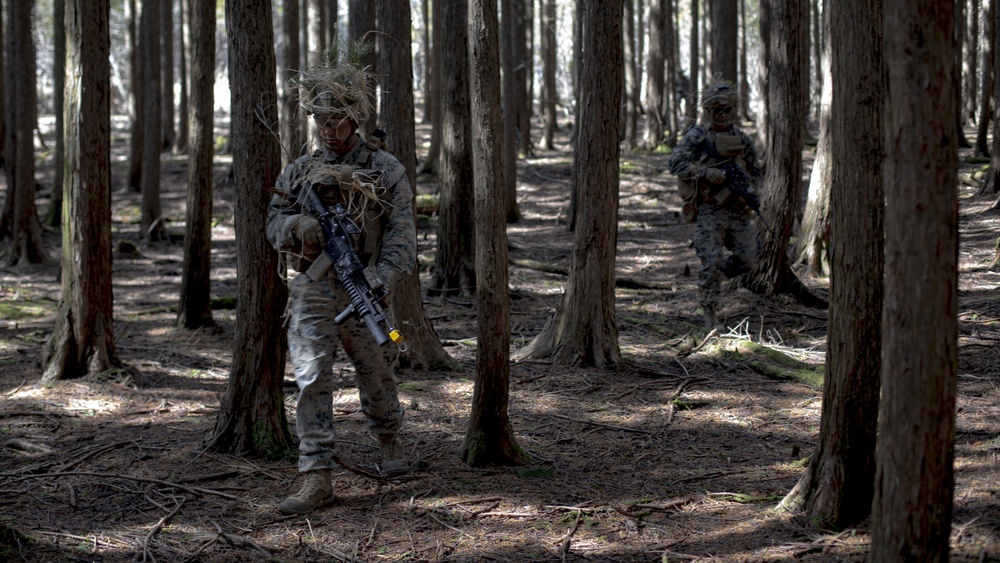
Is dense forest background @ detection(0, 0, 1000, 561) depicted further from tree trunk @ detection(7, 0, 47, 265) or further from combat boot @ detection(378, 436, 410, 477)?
tree trunk @ detection(7, 0, 47, 265)

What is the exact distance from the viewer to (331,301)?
4906mm

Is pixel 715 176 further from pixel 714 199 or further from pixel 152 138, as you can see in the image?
pixel 152 138

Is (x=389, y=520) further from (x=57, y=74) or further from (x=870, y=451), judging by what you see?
(x=57, y=74)

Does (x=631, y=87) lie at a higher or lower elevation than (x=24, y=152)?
higher

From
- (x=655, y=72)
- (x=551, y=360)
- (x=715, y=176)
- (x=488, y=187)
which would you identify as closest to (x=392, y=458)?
(x=488, y=187)

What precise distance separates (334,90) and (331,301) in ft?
3.89

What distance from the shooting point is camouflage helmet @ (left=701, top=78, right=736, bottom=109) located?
838cm

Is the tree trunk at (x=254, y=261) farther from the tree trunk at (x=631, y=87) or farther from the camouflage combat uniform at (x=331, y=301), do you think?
the tree trunk at (x=631, y=87)

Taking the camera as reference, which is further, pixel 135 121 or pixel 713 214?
pixel 135 121

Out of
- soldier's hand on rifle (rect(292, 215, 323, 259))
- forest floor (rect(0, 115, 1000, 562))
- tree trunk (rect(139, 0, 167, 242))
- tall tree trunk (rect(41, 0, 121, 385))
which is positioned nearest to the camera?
forest floor (rect(0, 115, 1000, 562))

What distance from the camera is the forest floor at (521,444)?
4.35m

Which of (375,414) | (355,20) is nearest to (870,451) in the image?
(375,414)

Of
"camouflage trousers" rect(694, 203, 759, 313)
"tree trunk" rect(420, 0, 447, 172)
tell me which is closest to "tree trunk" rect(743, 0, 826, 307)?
"camouflage trousers" rect(694, 203, 759, 313)

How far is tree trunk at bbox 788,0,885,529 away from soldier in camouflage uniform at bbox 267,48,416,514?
2.29 m
